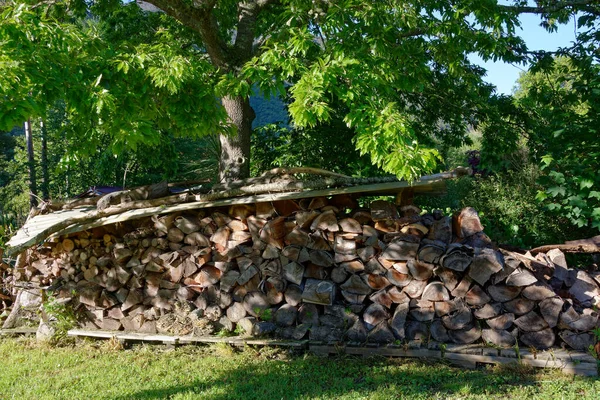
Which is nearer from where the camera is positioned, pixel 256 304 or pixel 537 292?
pixel 537 292

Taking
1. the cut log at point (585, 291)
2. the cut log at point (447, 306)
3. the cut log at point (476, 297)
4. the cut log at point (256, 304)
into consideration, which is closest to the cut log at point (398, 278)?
the cut log at point (447, 306)

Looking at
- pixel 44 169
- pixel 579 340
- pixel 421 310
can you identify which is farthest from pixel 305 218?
pixel 44 169

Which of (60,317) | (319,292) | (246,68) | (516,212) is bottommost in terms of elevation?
(60,317)

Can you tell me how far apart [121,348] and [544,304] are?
4.80 metres

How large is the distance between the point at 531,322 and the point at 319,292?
2152 mm

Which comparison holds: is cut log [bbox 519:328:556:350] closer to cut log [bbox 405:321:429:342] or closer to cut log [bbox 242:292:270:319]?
cut log [bbox 405:321:429:342]

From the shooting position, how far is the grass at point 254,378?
4664 millimetres

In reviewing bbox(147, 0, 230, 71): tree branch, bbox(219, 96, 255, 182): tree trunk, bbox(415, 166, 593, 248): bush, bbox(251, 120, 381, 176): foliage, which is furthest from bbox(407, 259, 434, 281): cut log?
bbox(147, 0, 230, 71): tree branch

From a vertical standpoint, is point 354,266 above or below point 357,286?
above

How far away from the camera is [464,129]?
31.6ft

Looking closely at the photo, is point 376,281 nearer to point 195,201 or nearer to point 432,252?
point 432,252

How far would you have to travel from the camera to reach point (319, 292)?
19.3ft

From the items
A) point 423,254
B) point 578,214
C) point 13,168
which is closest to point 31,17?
point 423,254

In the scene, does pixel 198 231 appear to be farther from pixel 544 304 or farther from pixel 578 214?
pixel 578 214
